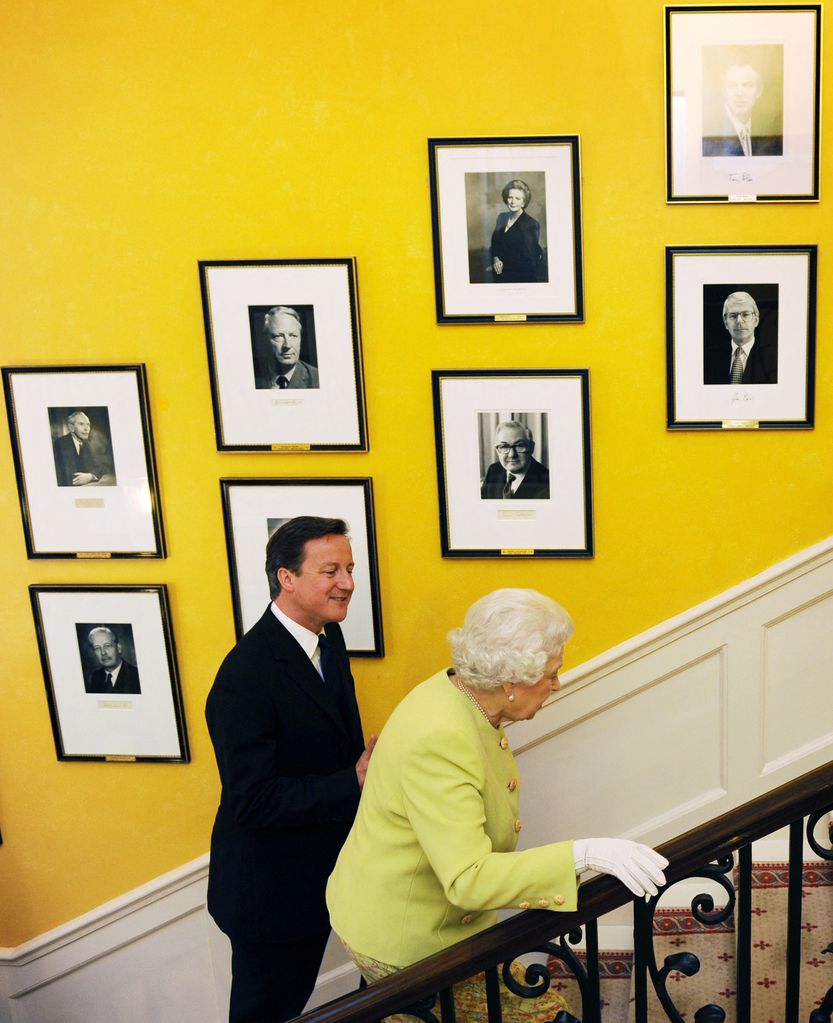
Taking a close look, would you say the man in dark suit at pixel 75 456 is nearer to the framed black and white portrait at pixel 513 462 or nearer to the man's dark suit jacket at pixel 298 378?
the man's dark suit jacket at pixel 298 378

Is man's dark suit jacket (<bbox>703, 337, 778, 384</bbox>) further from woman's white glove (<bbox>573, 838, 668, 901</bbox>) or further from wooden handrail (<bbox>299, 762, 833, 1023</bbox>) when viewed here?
woman's white glove (<bbox>573, 838, 668, 901</bbox>)

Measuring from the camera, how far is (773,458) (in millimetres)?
3344

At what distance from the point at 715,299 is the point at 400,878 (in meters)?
2.06

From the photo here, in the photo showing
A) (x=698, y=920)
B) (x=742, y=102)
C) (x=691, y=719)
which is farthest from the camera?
(x=691, y=719)

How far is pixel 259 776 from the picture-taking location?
285 cm

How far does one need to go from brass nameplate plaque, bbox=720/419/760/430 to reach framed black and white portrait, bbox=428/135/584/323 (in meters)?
0.61

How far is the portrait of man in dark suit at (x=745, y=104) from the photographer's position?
3.06m

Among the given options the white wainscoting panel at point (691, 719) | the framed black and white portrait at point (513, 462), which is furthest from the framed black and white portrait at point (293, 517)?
the white wainscoting panel at point (691, 719)

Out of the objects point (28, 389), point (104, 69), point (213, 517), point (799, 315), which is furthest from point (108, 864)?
point (799, 315)

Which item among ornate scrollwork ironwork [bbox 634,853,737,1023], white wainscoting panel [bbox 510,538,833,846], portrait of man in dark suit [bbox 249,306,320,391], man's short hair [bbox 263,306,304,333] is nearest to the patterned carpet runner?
white wainscoting panel [bbox 510,538,833,846]

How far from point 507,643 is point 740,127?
1.89 metres

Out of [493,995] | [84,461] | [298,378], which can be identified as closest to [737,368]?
[298,378]

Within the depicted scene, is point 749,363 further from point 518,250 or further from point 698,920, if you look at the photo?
point 698,920

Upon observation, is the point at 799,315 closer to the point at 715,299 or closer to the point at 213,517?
the point at 715,299
